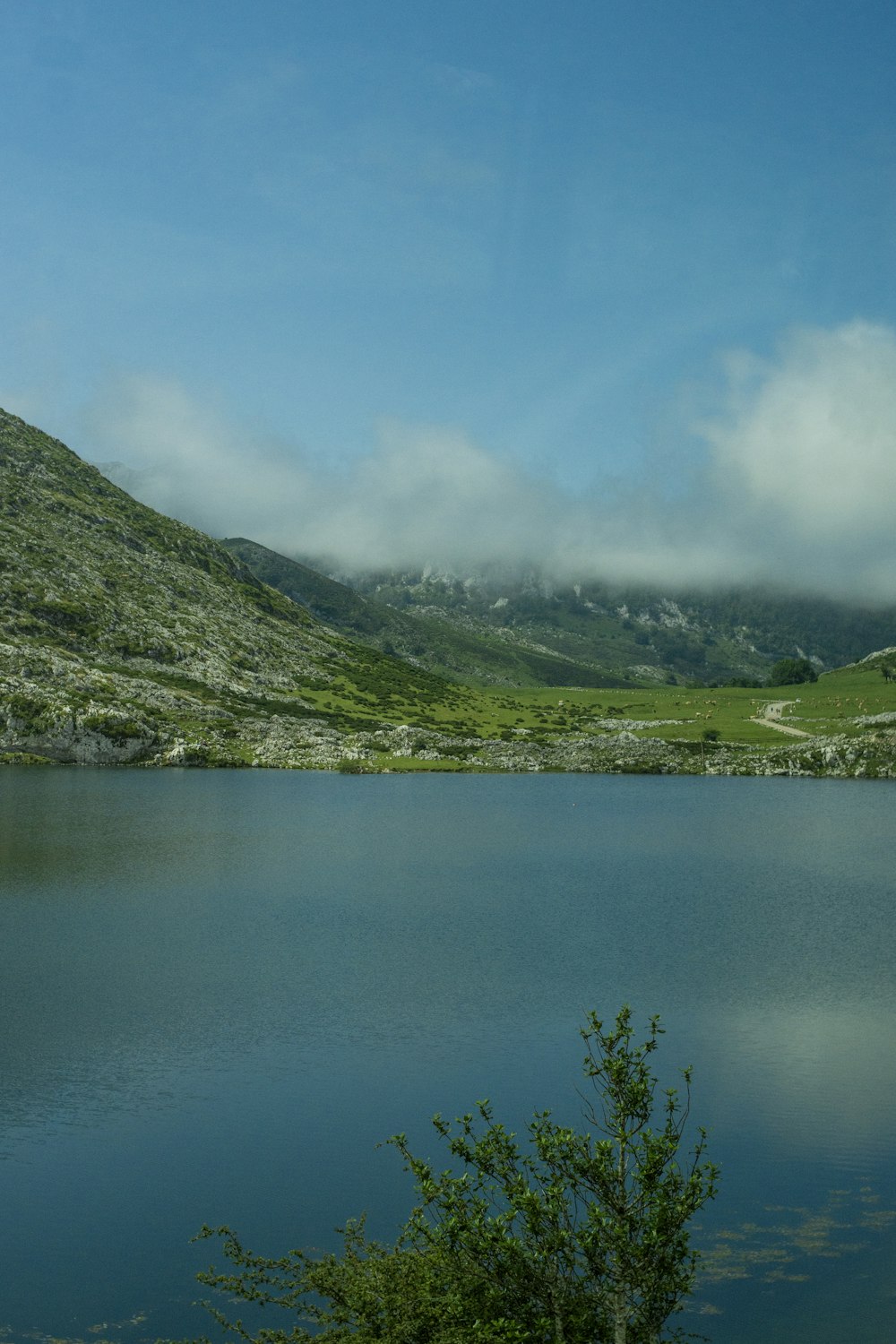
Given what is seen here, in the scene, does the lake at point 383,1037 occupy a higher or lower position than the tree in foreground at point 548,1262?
lower

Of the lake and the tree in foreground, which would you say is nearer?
the tree in foreground

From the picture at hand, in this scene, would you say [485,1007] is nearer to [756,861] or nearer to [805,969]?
[805,969]

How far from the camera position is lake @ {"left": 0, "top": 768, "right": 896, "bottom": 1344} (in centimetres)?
2448

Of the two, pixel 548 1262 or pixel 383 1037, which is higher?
pixel 548 1262

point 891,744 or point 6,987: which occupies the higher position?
point 891,744

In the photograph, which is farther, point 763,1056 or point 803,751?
point 803,751

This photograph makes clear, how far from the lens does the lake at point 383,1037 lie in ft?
80.3

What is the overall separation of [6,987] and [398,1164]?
73.6 ft

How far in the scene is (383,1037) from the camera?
127 feet

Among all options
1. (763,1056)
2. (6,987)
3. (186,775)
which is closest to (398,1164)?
(763,1056)

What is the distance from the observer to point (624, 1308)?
58.0 feet

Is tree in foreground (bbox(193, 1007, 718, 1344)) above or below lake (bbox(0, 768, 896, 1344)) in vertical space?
above

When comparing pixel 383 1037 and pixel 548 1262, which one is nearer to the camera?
pixel 548 1262

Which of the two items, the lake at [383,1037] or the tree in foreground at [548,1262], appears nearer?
the tree in foreground at [548,1262]
